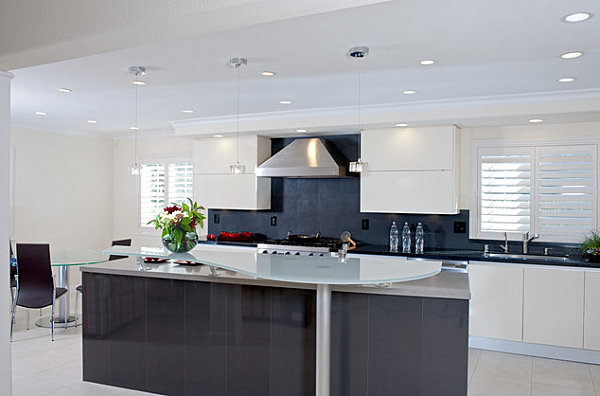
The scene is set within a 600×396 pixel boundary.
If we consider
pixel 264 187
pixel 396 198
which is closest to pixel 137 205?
pixel 264 187

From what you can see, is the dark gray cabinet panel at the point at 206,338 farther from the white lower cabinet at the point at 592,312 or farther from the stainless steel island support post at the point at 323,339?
the white lower cabinet at the point at 592,312

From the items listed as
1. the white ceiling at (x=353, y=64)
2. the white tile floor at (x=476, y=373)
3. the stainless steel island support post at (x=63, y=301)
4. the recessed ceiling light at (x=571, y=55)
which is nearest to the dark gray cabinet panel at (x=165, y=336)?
the white tile floor at (x=476, y=373)

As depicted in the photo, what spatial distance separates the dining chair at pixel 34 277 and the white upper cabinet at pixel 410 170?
3237 millimetres

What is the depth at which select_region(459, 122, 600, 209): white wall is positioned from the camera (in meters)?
4.66

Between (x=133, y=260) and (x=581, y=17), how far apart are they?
3401 mm

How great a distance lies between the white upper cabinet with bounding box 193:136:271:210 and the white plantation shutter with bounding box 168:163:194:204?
0.71 meters

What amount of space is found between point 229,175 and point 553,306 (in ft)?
12.3

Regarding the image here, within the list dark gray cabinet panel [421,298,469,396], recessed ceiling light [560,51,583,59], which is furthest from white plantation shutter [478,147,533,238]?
dark gray cabinet panel [421,298,469,396]

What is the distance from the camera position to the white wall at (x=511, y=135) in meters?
4.66

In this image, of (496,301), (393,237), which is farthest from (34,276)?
(496,301)

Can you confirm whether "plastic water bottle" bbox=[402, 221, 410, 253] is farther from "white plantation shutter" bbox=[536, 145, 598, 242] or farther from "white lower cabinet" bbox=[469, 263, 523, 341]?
"white plantation shutter" bbox=[536, 145, 598, 242]

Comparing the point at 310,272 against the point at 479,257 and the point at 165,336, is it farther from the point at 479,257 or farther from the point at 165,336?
the point at 479,257

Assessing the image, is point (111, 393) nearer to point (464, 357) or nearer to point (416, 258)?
point (464, 357)

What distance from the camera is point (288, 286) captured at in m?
2.96
